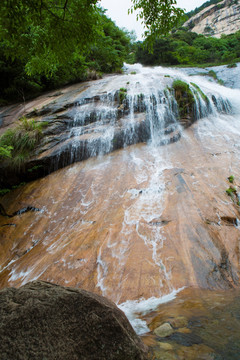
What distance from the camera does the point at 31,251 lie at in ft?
15.1

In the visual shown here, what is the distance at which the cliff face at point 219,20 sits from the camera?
3409cm

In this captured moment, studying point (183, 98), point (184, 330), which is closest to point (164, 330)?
point (184, 330)

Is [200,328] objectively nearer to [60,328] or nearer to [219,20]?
[60,328]

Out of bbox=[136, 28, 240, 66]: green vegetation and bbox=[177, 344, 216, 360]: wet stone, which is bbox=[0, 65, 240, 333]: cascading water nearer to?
bbox=[177, 344, 216, 360]: wet stone

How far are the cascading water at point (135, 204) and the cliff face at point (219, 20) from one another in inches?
1421

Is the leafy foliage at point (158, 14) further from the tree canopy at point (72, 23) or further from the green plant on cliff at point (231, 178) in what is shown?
the green plant on cliff at point (231, 178)

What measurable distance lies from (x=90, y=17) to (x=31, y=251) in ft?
15.8

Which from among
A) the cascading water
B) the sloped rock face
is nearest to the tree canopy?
the sloped rock face

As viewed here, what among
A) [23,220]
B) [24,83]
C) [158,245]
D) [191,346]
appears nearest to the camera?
[191,346]

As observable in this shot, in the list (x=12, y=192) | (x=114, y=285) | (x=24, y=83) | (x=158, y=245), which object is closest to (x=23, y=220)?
(x=12, y=192)

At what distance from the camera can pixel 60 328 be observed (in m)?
1.20

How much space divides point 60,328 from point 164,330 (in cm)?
116

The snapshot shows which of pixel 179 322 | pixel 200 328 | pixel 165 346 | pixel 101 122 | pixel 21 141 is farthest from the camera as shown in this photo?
pixel 101 122

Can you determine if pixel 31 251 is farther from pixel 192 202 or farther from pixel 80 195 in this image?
pixel 192 202
